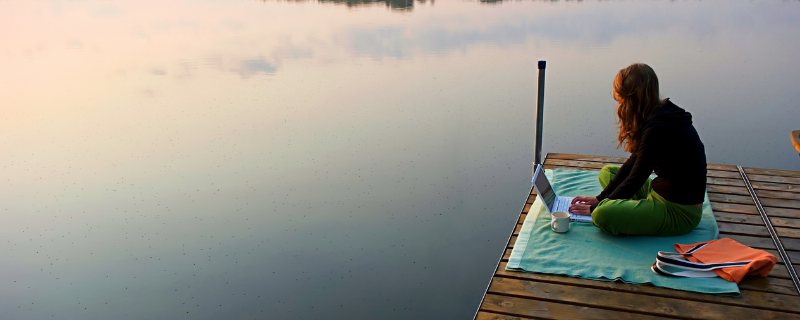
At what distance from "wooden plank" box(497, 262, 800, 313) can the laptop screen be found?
0.72 metres

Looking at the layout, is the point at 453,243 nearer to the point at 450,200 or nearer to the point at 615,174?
the point at 450,200

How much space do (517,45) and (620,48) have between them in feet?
5.66

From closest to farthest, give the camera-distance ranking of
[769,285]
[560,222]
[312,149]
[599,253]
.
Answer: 1. [769,285]
2. [599,253]
3. [560,222]
4. [312,149]

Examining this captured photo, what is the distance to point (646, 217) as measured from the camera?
10.5ft

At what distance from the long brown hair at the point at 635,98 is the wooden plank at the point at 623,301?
940 millimetres

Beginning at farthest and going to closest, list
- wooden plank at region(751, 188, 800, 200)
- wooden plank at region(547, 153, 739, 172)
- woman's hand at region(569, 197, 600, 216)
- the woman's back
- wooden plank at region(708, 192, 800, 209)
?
wooden plank at region(547, 153, 739, 172)
wooden plank at region(751, 188, 800, 200)
wooden plank at region(708, 192, 800, 209)
woman's hand at region(569, 197, 600, 216)
the woman's back

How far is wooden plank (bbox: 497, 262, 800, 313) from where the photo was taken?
2.61 metres

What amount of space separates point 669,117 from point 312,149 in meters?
3.82

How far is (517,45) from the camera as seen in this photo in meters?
10.9

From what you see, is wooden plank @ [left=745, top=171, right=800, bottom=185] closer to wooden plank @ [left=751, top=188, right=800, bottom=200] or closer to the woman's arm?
wooden plank @ [left=751, top=188, right=800, bottom=200]

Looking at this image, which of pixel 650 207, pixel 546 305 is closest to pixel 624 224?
pixel 650 207

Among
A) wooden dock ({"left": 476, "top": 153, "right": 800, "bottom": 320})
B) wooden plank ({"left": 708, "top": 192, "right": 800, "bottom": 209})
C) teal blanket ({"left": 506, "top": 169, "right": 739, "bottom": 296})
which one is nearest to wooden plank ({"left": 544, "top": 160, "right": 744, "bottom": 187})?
wooden plank ({"left": 708, "top": 192, "right": 800, "bottom": 209})

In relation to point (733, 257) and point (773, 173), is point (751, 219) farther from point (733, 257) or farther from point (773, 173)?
point (773, 173)

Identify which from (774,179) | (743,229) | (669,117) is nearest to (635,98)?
(669,117)
